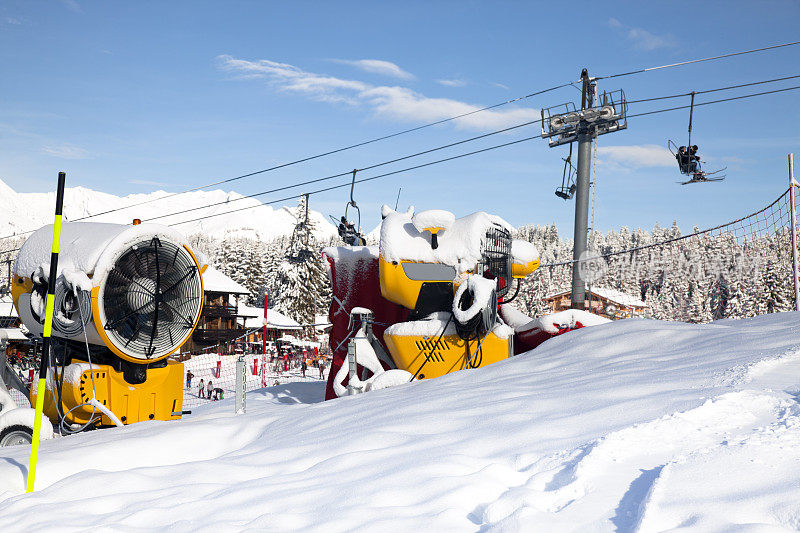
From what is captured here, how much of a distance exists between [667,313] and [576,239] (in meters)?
28.7

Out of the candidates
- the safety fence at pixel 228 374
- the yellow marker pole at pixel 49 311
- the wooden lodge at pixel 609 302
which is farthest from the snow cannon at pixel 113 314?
the safety fence at pixel 228 374

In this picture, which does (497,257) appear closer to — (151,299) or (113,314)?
(151,299)

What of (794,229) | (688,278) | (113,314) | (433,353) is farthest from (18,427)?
(688,278)

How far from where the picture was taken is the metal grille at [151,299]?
805 cm

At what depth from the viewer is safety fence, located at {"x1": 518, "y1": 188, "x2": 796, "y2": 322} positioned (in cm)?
1203

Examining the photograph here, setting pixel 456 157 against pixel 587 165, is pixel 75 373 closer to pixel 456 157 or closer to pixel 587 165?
pixel 456 157

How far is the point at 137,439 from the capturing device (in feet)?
17.6

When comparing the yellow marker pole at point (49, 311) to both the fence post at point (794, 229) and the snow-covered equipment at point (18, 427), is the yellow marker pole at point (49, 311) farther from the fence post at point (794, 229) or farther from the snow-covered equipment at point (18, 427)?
the fence post at point (794, 229)

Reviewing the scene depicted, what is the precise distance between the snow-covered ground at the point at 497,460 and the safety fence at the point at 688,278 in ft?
15.4

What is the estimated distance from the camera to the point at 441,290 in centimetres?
873

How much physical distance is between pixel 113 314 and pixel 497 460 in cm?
624

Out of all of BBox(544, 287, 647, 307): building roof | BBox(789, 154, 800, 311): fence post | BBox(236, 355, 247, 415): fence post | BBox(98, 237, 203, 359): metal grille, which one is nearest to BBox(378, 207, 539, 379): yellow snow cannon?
BBox(236, 355, 247, 415): fence post

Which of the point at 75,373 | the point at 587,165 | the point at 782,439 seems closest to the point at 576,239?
the point at 587,165

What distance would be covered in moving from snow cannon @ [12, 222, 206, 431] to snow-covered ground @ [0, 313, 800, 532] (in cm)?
224
